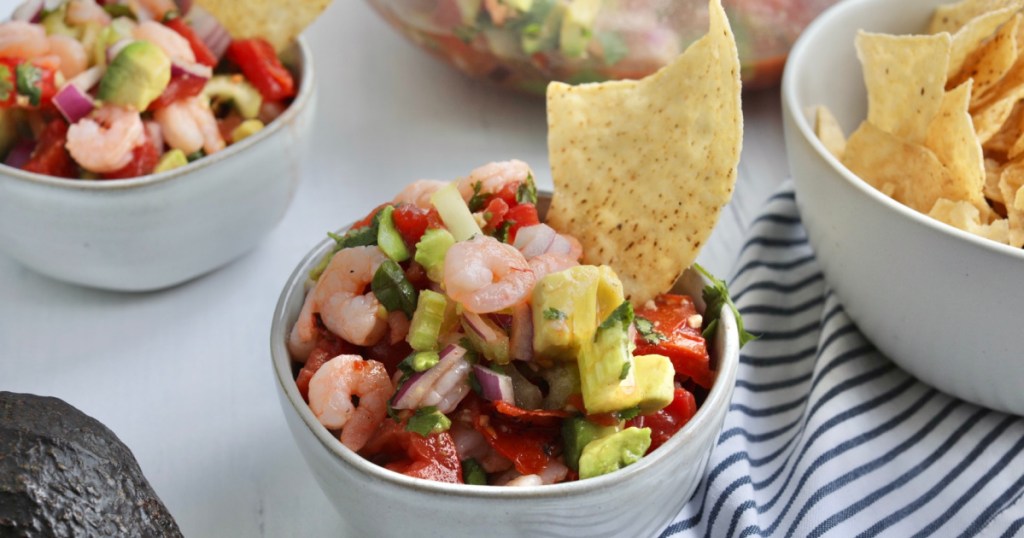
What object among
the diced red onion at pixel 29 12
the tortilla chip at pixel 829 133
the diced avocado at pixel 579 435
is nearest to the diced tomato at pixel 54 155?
the diced red onion at pixel 29 12

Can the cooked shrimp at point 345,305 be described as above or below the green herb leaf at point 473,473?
above

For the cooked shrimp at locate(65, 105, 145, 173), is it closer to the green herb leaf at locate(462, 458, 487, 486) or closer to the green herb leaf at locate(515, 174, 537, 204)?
the green herb leaf at locate(515, 174, 537, 204)

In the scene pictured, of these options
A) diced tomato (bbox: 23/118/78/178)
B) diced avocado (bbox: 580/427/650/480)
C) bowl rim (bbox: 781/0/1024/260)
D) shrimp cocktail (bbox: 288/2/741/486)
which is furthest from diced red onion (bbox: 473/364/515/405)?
diced tomato (bbox: 23/118/78/178)

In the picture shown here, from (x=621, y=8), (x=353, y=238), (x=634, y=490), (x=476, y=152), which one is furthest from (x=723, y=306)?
(x=476, y=152)

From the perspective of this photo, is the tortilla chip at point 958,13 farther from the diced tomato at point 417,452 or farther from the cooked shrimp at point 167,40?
the cooked shrimp at point 167,40

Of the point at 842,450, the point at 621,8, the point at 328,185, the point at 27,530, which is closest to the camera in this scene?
the point at 27,530

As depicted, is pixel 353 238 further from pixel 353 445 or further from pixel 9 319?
pixel 9 319
